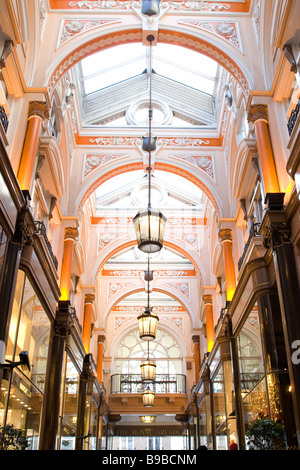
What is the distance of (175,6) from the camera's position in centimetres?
998

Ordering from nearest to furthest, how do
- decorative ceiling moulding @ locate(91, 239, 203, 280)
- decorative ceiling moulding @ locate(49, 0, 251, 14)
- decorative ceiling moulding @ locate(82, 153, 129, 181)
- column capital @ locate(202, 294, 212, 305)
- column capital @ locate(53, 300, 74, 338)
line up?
1. decorative ceiling moulding @ locate(49, 0, 251, 14)
2. column capital @ locate(53, 300, 74, 338)
3. decorative ceiling moulding @ locate(82, 153, 129, 181)
4. column capital @ locate(202, 294, 212, 305)
5. decorative ceiling moulding @ locate(91, 239, 203, 280)

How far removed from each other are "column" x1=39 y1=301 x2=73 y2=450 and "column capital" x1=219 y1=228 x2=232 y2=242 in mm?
4070

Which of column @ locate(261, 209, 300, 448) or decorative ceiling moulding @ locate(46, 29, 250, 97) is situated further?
decorative ceiling moulding @ locate(46, 29, 250, 97)

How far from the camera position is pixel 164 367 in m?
24.4

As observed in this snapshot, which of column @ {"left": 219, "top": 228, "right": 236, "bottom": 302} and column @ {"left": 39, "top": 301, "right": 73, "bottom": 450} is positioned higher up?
column @ {"left": 219, "top": 228, "right": 236, "bottom": 302}

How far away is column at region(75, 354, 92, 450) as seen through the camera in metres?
12.9

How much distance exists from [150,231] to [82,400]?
745cm

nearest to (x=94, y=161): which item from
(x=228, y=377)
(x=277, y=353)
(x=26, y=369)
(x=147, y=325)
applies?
(x=147, y=325)

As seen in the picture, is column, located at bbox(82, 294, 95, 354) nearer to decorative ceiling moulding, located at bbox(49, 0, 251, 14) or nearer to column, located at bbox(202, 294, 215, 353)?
column, located at bbox(202, 294, 215, 353)

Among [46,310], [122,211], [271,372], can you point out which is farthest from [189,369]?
[271,372]

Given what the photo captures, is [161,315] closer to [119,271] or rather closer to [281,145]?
[119,271]

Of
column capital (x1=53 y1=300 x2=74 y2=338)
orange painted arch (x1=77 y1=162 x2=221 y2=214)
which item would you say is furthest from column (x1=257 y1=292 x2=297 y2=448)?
orange painted arch (x1=77 y1=162 x2=221 y2=214)

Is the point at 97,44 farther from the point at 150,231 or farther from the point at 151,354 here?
the point at 151,354

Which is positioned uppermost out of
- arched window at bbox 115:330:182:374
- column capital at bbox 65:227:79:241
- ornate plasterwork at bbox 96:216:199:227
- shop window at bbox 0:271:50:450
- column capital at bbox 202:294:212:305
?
ornate plasterwork at bbox 96:216:199:227
